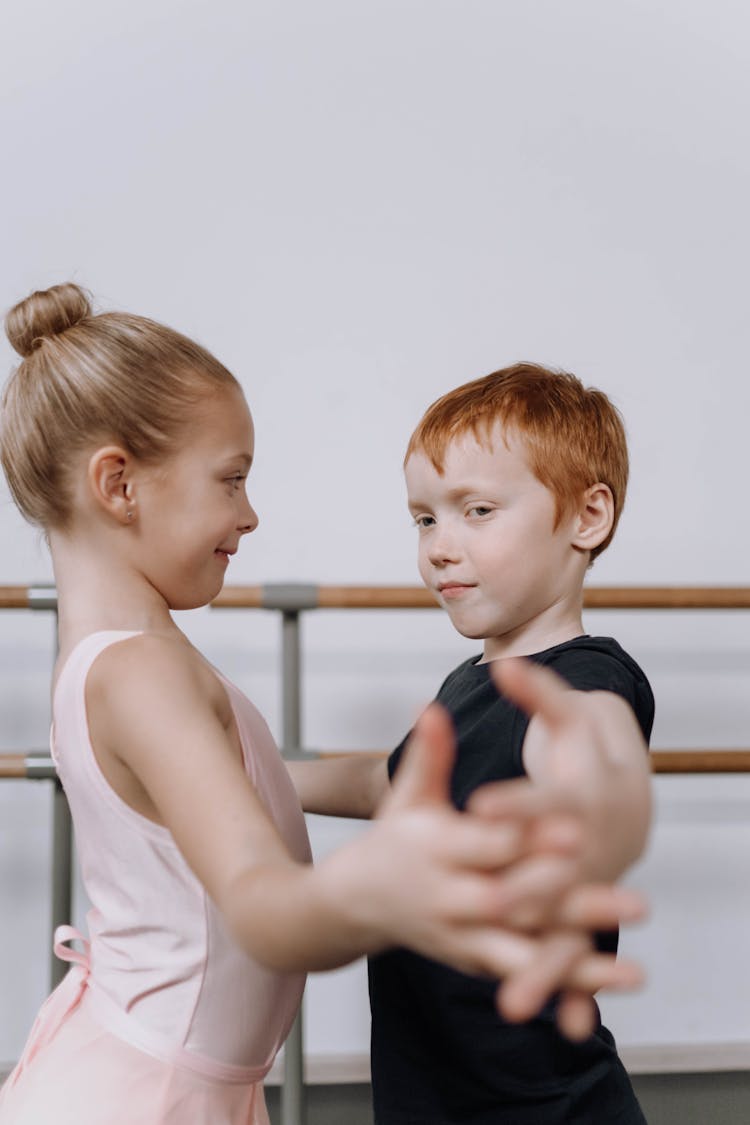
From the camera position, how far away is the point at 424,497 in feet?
3.11

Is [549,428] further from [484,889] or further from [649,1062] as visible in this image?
[649,1062]

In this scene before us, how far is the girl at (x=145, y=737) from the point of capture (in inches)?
23.0

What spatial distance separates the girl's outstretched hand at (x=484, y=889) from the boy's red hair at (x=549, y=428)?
1.87 feet

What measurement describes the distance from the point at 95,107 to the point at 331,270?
377 mm

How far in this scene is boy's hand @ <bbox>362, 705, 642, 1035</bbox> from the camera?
0.35 metres

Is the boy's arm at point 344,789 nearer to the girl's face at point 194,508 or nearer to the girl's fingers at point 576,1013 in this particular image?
the girl's face at point 194,508

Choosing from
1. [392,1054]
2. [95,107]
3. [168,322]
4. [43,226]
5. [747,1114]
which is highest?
[95,107]

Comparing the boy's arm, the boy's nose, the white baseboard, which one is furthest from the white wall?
the boy's nose

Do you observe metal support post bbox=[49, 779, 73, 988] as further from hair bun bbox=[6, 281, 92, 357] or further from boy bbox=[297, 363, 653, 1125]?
hair bun bbox=[6, 281, 92, 357]

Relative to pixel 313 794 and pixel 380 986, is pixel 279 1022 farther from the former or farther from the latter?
pixel 313 794

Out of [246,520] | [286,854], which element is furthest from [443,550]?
[286,854]

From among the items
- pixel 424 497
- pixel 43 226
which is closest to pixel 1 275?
pixel 43 226

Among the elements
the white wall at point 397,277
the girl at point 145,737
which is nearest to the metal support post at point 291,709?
the white wall at point 397,277

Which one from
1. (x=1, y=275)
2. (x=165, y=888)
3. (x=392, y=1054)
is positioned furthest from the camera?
(x=1, y=275)
